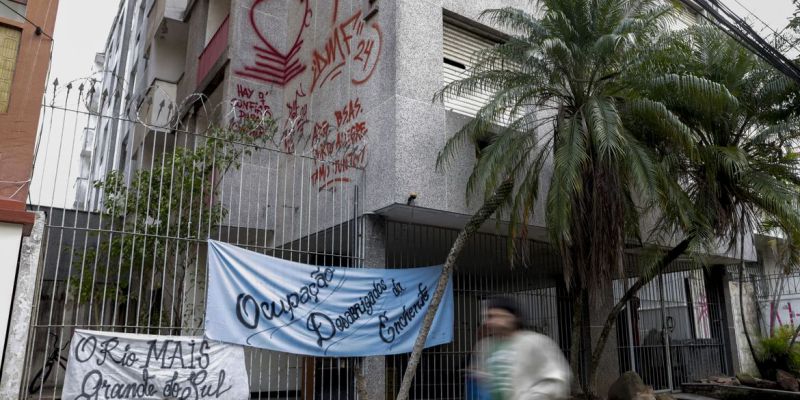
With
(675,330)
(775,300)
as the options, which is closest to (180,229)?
(675,330)

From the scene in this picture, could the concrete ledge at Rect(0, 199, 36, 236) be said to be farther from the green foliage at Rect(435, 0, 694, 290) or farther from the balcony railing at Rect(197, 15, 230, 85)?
the balcony railing at Rect(197, 15, 230, 85)

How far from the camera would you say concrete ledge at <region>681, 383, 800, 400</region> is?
12.5 metres

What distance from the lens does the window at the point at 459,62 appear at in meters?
10.4

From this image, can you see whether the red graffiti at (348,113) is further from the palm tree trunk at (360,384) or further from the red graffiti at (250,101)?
the palm tree trunk at (360,384)

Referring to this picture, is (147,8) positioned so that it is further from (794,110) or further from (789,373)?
(789,373)

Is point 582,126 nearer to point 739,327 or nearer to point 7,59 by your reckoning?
point 7,59

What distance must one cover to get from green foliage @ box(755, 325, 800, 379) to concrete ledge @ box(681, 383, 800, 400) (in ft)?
5.41

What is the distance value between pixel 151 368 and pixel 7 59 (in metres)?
3.90

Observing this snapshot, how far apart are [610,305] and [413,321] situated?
5581 mm

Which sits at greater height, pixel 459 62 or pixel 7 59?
pixel 459 62

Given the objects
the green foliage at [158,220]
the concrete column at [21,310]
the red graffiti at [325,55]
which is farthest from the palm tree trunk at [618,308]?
the concrete column at [21,310]

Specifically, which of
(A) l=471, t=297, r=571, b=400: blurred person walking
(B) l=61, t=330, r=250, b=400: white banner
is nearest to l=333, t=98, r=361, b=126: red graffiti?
(B) l=61, t=330, r=250, b=400: white banner

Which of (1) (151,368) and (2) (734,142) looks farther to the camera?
(2) (734,142)

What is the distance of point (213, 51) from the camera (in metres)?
14.4
